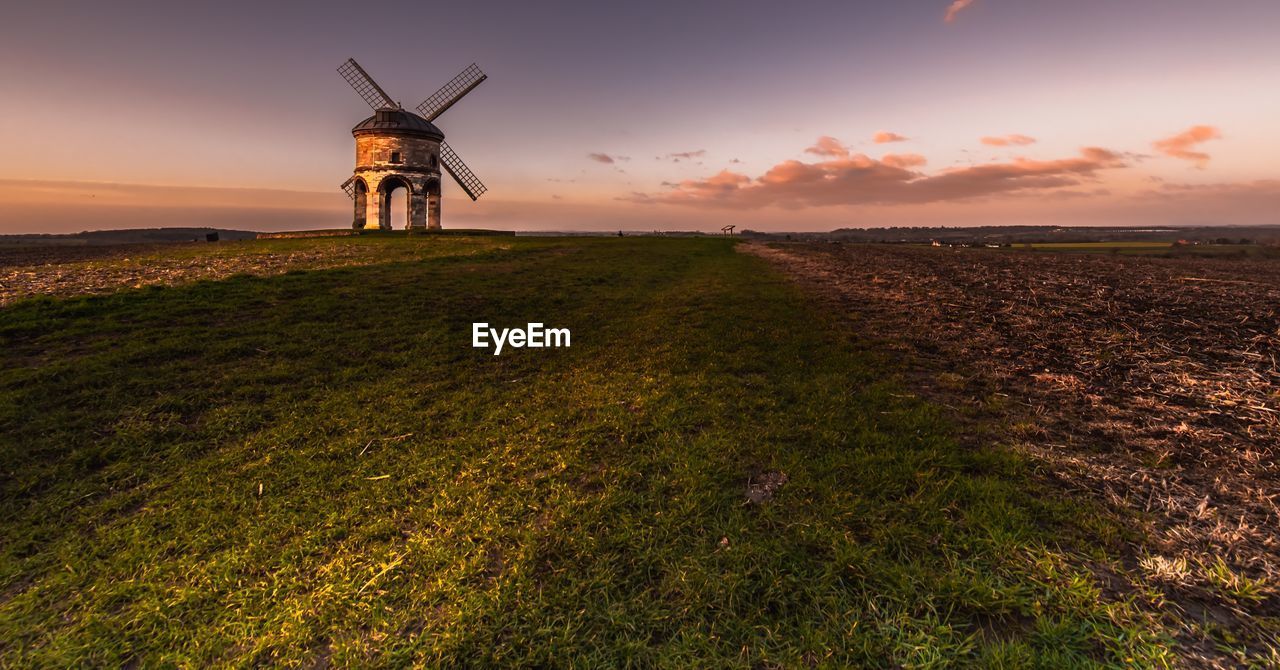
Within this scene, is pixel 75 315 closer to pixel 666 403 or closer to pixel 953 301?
pixel 666 403

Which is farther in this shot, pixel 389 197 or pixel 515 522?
pixel 389 197

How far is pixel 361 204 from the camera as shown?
49.3 m

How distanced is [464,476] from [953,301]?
16.1m

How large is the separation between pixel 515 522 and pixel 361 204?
56203mm

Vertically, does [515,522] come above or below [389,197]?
below

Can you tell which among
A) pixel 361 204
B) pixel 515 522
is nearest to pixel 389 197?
pixel 361 204

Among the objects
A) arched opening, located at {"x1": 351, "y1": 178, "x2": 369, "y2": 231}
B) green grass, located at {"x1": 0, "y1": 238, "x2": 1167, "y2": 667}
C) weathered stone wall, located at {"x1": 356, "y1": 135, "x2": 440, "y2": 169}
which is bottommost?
green grass, located at {"x1": 0, "y1": 238, "x2": 1167, "y2": 667}

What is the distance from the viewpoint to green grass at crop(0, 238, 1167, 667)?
309cm

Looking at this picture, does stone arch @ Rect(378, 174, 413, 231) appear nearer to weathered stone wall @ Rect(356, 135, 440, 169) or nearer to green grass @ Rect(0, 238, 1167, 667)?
weathered stone wall @ Rect(356, 135, 440, 169)

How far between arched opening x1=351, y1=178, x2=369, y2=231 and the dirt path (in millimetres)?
51838

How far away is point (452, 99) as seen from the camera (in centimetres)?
5731

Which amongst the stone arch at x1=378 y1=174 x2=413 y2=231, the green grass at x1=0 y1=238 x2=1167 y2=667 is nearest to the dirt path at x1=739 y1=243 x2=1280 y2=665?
the green grass at x1=0 y1=238 x2=1167 y2=667

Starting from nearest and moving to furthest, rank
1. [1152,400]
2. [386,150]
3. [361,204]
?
1. [1152,400]
2. [386,150]
3. [361,204]

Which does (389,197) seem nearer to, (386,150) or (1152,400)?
(386,150)
